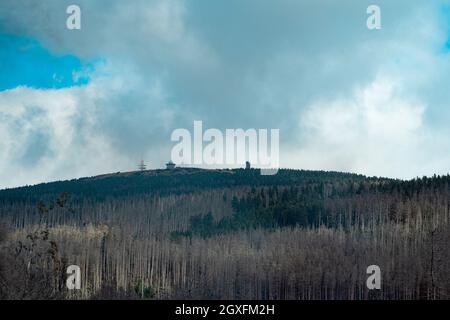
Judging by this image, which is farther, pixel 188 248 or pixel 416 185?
pixel 416 185

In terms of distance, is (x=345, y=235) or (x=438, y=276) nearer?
(x=438, y=276)

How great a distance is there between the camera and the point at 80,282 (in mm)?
117625

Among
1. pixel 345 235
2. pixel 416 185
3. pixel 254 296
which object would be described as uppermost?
pixel 416 185

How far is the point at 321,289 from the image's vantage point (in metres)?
117

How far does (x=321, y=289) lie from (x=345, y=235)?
1650 inches

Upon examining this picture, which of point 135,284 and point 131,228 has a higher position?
point 131,228

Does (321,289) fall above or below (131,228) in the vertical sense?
below
